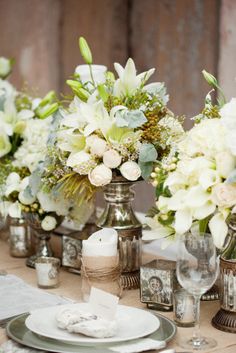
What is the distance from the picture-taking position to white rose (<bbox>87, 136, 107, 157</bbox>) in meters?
1.80

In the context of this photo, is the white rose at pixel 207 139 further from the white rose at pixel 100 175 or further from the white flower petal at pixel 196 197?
the white rose at pixel 100 175

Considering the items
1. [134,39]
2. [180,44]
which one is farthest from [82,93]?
[134,39]

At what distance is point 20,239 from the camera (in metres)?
2.23

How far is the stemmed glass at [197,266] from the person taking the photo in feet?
4.86

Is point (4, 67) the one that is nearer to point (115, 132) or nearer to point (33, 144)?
point (33, 144)

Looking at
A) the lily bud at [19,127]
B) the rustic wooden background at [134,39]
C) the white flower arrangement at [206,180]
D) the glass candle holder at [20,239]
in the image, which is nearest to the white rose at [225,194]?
the white flower arrangement at [206,180]

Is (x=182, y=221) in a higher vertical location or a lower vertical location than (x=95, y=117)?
lower

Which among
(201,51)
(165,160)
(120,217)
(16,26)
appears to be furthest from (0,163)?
(16,26)

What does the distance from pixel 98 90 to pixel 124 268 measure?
444mm

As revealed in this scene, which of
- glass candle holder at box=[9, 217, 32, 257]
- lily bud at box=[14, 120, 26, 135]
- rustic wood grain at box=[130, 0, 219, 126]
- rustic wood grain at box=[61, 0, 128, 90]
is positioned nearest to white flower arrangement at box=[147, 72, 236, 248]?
glass candle holder at box=[9, 217, 32, 257]

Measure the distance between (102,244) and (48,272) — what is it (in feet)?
0.74

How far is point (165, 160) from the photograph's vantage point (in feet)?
5.60

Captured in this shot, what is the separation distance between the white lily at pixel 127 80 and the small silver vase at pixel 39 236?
428 millimetres

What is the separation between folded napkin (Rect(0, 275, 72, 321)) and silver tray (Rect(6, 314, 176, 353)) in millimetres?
113
